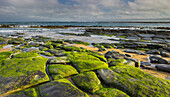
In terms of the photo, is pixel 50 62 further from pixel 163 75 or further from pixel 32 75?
pixel 163 75

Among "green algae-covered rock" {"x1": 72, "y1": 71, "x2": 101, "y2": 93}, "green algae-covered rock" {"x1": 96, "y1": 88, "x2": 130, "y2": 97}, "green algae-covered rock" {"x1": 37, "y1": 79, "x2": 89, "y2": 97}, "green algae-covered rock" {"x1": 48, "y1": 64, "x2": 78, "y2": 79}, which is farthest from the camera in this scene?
"green algae-covered rock" {"x1": 48, "y1": 64, "x2": 78, "y2": 79}

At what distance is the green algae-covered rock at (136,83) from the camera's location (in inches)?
119

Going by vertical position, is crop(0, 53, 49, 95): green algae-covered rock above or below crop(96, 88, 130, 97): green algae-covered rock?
above

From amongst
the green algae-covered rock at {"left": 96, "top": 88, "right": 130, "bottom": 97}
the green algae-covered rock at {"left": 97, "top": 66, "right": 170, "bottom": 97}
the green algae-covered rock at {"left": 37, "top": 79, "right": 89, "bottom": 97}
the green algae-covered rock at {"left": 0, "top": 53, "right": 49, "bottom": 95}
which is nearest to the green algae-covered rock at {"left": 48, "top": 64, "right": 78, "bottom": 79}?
the green algae-covered rock at {"left": 0, "top": 53, "right": 49, "bottom": 95}

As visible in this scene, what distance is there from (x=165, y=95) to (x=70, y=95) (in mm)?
2837

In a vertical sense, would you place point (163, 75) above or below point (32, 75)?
below

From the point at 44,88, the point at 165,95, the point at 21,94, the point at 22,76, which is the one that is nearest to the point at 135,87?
the point at 165,95

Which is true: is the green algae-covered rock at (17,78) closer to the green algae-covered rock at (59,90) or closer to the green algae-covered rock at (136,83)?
the green algae-covered rock at (59,90)

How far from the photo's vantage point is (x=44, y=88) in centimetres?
304

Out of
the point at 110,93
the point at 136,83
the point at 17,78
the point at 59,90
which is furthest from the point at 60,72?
the point at 136,83

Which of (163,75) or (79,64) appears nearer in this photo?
(163,75)

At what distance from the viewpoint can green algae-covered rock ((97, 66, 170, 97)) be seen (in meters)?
3.02

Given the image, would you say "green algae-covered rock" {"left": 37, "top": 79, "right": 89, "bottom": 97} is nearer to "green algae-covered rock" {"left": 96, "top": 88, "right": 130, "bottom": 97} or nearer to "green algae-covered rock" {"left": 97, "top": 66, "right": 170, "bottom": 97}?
"green algae-covered rock" {"left": 96, "top": 88, "right": 130, "bottom": 97}

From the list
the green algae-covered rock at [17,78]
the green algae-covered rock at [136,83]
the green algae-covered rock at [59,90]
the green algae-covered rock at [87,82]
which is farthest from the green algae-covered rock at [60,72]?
the green algae-covered rock at [136,83]
